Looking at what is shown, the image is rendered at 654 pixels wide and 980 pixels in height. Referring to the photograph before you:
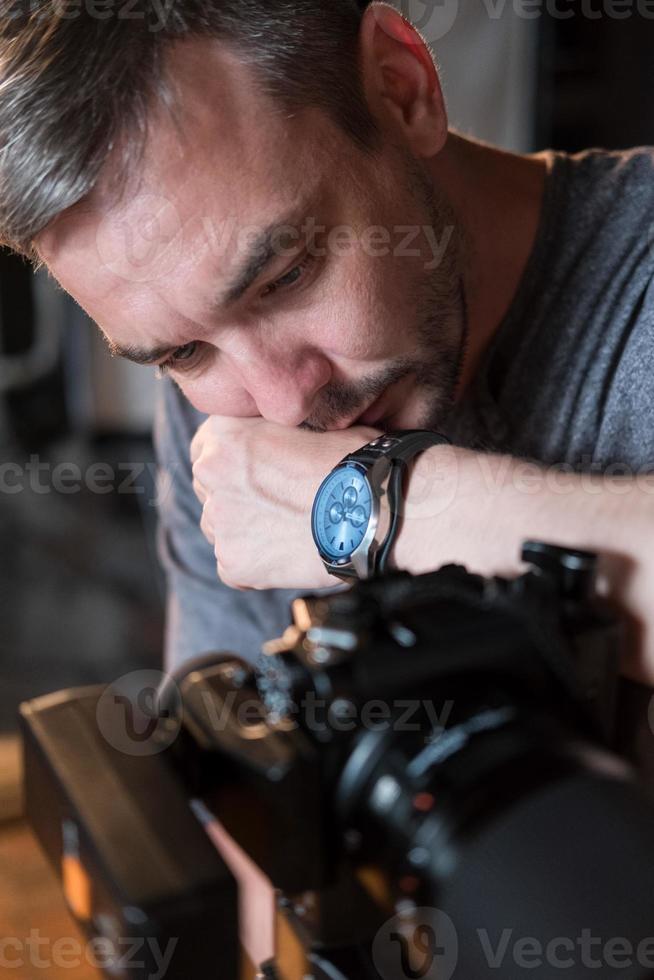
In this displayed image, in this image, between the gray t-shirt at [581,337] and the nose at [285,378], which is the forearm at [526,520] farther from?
the gray t-shirt at [581,337]

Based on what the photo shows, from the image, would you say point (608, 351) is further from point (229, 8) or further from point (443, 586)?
point (443, 586)

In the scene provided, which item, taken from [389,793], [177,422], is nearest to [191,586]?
[177,422]

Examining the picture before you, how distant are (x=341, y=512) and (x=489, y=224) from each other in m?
0.37

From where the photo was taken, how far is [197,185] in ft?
2.59

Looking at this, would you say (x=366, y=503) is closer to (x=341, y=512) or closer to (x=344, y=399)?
(x=341, y=512)

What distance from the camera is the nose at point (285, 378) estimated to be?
86 centimetres

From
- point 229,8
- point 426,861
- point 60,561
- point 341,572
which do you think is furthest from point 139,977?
point 60,561

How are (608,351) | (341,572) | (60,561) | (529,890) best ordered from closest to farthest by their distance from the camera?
(529,890) < (341,572) < (608,351) < (60,561)

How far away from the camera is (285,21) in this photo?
87 cm

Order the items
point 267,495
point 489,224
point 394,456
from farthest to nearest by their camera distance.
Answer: point 489,224, point 267,495, point 394,456

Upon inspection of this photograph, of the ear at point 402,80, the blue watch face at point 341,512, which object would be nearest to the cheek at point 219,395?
the blue watch face at point 341,512

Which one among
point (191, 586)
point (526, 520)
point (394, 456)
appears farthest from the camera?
point (191, 586)

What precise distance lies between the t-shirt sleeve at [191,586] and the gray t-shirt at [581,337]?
288 millimetres

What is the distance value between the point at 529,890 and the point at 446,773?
0.22ft
